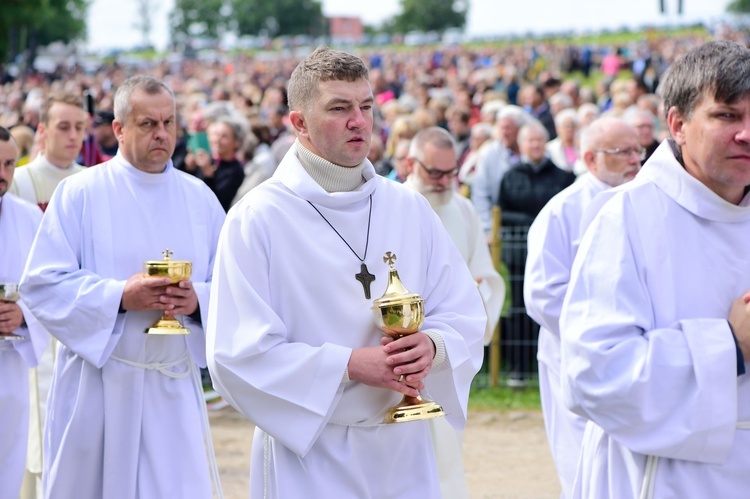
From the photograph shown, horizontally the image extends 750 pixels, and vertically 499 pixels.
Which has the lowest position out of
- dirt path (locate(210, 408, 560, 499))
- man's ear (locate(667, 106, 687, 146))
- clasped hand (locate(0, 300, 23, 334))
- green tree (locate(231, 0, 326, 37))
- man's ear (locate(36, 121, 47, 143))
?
dirt path (locate(210, 408, 560, 499))

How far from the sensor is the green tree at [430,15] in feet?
463

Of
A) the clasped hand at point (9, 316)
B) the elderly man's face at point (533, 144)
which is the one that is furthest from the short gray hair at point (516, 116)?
the clasped hand at point (9, 316)

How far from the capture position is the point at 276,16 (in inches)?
5438

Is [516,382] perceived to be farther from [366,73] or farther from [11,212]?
[366,73]

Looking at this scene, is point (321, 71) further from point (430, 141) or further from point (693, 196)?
point (430, 141)

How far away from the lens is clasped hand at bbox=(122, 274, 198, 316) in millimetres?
5414

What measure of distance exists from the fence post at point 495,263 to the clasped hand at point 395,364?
696cm

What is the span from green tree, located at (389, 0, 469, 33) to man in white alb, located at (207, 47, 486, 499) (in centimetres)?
13970

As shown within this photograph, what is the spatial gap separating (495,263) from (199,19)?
5234 inches

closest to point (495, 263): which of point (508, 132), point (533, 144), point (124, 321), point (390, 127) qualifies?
point (533, 144)

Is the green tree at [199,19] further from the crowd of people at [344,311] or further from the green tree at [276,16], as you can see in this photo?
the crowd of people at [344,311]

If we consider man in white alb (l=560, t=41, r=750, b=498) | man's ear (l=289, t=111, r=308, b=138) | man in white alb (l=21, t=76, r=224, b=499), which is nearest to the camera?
man in white alb (l=560, t=41, r=750, b=498)

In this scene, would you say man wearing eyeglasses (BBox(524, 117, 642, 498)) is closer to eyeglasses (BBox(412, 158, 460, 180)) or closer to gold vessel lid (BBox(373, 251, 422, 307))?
eyeglasses (BBox(412, 158, 460, 180))

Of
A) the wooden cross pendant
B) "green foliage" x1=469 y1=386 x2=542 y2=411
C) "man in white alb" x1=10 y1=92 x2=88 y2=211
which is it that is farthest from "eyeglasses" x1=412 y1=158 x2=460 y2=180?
"green foliage" x1=469 y1=386 x2=542 y2=411
